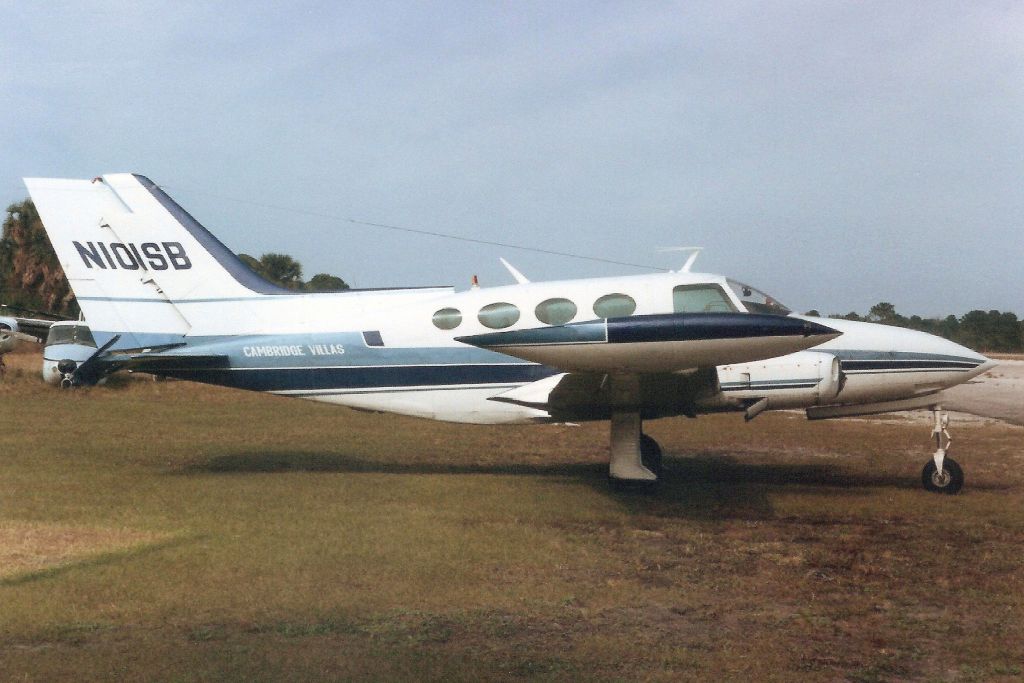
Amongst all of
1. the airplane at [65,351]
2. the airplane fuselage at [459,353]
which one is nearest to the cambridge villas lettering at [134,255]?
the airplane fuselage at [459,353]

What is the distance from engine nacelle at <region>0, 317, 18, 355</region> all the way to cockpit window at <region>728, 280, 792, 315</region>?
2645cm

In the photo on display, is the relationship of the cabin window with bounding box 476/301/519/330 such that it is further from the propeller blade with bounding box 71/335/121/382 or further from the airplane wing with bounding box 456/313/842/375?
the propeller blade with bounding box 71/335/121/382

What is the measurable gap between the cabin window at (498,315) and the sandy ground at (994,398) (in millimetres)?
10228

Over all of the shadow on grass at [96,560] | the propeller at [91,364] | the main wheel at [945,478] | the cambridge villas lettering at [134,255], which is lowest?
the shadow on grass at [96,560]

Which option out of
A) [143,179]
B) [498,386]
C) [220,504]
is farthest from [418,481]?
[143,179]

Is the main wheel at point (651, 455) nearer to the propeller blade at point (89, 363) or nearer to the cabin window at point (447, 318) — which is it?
the cabin window at point (447, 318)

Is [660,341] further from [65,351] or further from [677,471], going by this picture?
[65,351]

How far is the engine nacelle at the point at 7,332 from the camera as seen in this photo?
28906mm

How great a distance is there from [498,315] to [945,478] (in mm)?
5320

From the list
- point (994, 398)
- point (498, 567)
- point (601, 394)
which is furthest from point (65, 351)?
point (994, 398)

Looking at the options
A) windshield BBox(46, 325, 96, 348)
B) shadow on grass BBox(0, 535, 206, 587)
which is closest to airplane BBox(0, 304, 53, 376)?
windshield BBox(46, 325, 96, 348)

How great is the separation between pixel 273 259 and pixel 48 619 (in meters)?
33.2

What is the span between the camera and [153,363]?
1080 cm

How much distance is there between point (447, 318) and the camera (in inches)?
418
